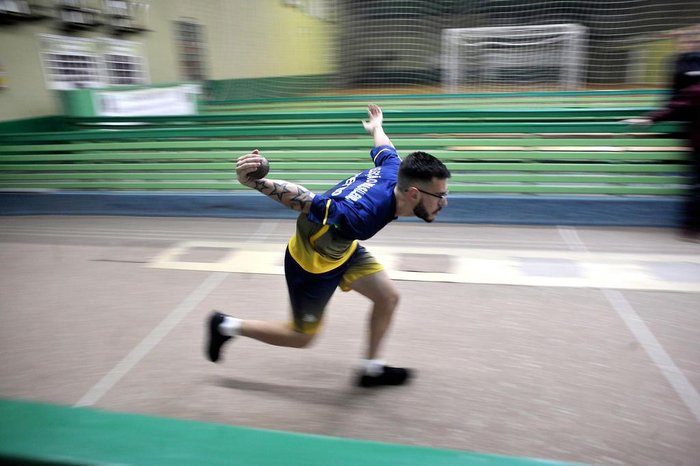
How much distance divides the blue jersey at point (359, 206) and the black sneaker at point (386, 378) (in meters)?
0.74

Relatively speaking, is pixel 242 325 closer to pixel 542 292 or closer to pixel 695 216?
pixel 542 292

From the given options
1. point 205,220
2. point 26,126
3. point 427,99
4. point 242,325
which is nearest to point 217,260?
point 205,220

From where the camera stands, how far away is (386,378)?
7.06 feet

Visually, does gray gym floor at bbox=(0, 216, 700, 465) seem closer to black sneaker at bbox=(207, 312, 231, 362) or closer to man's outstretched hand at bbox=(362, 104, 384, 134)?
black sneaker at bbox=(207, 312, 231, 362)

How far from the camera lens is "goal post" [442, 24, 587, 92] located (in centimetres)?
1033

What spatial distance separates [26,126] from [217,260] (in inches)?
212

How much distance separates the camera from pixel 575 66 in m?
10.5

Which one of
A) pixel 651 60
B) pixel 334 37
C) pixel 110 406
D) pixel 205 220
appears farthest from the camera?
pixel 334 37

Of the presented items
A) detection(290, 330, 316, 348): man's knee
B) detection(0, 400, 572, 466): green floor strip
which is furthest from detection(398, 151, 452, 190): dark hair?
detection(0, 400, 572, 466): green floor strip

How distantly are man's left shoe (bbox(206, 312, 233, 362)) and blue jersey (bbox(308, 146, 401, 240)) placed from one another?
842 mm

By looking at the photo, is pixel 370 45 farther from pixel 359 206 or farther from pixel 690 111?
pixel 359 206

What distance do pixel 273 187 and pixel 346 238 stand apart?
37 cm

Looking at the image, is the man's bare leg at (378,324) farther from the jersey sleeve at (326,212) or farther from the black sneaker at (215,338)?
the black sneaker at (215,338)

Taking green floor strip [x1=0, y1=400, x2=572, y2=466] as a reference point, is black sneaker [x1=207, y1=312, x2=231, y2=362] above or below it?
below
